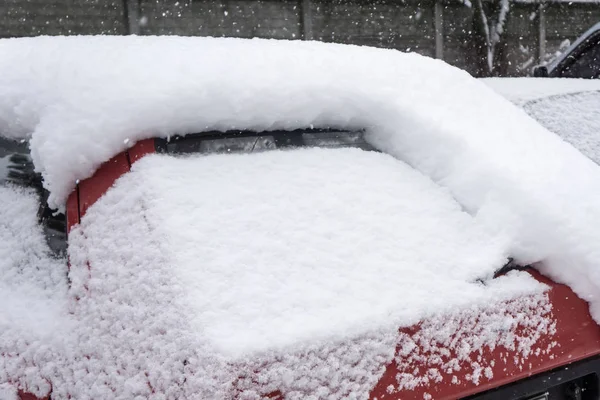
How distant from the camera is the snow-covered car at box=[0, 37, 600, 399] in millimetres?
1183

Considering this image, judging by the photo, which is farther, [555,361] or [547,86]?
[547,86]

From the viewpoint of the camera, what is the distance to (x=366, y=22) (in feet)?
38.8

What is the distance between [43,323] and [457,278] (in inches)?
36.4

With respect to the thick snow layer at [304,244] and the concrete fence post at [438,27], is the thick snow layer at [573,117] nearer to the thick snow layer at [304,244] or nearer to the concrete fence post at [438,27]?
the thick snow layer at [304,244]

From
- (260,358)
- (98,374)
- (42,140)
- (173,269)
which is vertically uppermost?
(42,140)

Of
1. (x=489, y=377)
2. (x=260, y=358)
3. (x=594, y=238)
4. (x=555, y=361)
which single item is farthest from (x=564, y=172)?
(x=260, y=358)

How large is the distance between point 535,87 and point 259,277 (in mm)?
2305

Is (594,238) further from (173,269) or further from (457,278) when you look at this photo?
(173,269)

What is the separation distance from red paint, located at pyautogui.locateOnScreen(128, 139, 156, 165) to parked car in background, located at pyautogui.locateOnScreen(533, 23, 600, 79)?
3.68 m

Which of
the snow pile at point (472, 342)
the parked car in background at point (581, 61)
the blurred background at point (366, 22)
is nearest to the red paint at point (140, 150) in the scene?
the snow pile at point (472, 342)

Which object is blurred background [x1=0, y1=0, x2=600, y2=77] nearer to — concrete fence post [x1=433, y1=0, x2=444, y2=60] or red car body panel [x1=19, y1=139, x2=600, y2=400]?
concrete fence post [x1=433, y1=0, x2=444, y2=60]

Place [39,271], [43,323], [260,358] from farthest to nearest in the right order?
[39,271] < [43,323] < [260,358]

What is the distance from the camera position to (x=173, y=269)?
1.20m

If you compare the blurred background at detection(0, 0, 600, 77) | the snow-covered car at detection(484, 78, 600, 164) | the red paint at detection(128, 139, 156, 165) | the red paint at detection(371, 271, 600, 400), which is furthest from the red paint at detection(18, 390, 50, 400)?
the blurred background at detection(0, 0, 600, 77)
